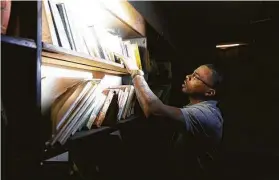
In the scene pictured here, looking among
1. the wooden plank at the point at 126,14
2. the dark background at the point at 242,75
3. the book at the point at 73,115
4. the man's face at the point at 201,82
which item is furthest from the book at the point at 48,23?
the dark background at the point at 242,75

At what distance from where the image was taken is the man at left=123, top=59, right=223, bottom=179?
174 cm

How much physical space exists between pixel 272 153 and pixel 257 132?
456mm

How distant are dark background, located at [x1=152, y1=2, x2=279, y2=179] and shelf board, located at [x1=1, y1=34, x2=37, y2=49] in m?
2.92

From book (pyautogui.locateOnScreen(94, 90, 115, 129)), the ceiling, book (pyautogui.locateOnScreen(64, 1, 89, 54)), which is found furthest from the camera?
the ceiling

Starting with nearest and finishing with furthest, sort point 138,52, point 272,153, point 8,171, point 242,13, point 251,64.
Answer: point 8,171 < point 138,52 < point 242,13 < point 272,153 < point 251,64

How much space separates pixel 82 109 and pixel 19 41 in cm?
42

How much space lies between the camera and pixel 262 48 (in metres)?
4.21

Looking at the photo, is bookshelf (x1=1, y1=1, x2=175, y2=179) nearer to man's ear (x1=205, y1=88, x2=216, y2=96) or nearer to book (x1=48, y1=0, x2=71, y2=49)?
book (x1=48, y1=0, x2=71, y2=49)

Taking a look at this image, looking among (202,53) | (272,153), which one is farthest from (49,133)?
(272,153)

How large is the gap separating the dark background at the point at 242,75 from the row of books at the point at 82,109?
2317 millimetres

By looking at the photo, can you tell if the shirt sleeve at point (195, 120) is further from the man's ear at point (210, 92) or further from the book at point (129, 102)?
the book at point (129, 102)

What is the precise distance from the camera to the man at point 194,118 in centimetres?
174

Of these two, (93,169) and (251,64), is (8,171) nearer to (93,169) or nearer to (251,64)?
(93,169)

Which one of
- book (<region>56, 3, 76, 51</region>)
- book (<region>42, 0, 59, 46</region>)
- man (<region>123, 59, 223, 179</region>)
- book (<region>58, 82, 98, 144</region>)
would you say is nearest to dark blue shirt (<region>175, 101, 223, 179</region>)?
man (<region>123, 59, 223, 179</region>)
